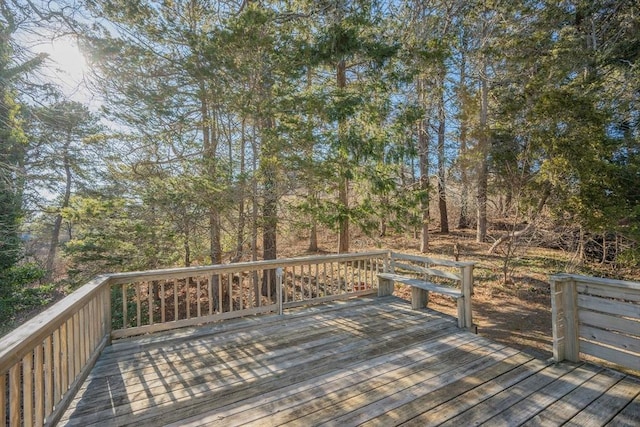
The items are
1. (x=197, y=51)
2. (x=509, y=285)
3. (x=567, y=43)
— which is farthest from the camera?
(x=509, y=285)

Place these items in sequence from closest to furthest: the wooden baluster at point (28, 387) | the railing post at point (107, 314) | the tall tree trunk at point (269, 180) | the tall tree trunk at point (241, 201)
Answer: the wooden baluster at point (28, 387) < the railing post at point (107, 314) < the tall tree trunk at point (269, 180) < the tall tree trunk at point (241, 201)

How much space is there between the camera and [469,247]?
10.9m

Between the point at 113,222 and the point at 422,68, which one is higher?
the point at 422,68

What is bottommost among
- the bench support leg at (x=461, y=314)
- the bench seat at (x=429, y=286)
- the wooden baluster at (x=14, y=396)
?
the bench support leg at (x=461, y=314)

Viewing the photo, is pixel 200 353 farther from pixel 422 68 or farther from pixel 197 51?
pixel 422 68

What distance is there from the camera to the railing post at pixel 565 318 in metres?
2.93

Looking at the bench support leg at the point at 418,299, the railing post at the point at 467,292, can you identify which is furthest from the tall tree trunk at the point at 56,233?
the railing post at the point at 467,292

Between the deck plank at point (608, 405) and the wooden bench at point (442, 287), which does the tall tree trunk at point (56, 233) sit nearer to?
the wooden bench at point (442, 287)

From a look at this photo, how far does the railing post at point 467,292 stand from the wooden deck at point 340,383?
208mm

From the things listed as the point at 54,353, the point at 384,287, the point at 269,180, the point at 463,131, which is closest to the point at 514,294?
the point at 384,287

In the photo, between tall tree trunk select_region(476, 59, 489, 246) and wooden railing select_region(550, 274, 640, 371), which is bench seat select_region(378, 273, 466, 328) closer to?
wooden railing select_region(550, 274, 640, 371)

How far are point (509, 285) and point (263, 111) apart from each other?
22.0ft

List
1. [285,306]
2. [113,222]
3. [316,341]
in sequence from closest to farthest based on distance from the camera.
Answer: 1. [316,341]
2. [285,306]
3. [113,222]

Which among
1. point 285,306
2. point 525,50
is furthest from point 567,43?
point 285,306
